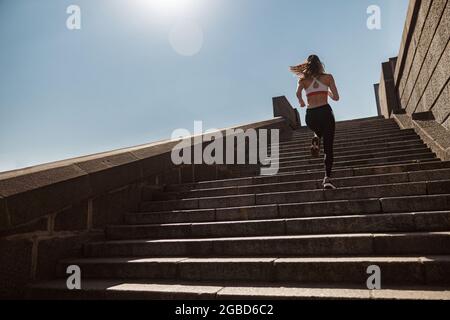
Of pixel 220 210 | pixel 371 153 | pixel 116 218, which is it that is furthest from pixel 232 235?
pixel 371 153

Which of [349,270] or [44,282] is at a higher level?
[349,270]

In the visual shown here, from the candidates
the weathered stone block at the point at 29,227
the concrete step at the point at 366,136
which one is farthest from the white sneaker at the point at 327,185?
the concrete step at the point at 366,136

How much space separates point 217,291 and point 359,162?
14.1 ft

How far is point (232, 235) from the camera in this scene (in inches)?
141

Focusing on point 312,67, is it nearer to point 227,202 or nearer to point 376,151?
point 227,202

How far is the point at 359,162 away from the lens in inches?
230

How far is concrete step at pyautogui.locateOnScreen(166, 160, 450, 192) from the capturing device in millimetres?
4426

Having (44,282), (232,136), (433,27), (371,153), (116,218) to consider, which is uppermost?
(433,27)

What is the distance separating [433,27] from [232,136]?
174 inches

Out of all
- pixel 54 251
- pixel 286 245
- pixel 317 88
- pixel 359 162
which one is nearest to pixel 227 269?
pixel 286 245

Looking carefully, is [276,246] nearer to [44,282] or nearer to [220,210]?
[220,210]

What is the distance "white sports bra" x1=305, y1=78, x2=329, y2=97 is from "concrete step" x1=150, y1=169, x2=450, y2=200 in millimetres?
1216

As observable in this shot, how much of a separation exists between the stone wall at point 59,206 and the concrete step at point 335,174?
866mm
